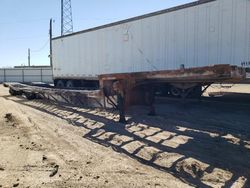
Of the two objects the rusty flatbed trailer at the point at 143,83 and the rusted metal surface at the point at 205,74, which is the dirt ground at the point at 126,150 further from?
the rusted metal surface at the point at 205,74

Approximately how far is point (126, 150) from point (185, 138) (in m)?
1.76

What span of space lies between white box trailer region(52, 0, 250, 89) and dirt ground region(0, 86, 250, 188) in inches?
95.1

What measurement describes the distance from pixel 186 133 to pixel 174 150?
1.78m

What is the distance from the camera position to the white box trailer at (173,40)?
11.5m

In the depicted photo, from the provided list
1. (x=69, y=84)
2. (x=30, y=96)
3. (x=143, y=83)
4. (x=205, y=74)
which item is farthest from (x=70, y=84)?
(x=205, y=74)

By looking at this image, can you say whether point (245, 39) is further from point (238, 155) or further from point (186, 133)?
point (238, 155)

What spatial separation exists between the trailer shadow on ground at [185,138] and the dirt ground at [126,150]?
0.02 m

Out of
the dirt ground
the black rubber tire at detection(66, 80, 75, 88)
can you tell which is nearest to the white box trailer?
the black rubber tire at detection(66, 80, 75, 88)

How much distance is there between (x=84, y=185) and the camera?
483cm

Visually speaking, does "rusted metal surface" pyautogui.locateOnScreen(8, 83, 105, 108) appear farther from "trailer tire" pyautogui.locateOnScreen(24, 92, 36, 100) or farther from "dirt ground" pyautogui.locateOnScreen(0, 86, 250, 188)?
"dirt ground" pyautogui.locateOnScreen(0, 86, 250, 188)

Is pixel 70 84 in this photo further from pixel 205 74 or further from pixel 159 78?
pixel 205 74

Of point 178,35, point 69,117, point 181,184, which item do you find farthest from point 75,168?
point 178,35

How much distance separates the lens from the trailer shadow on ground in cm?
548

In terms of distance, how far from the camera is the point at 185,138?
7.86 metres
